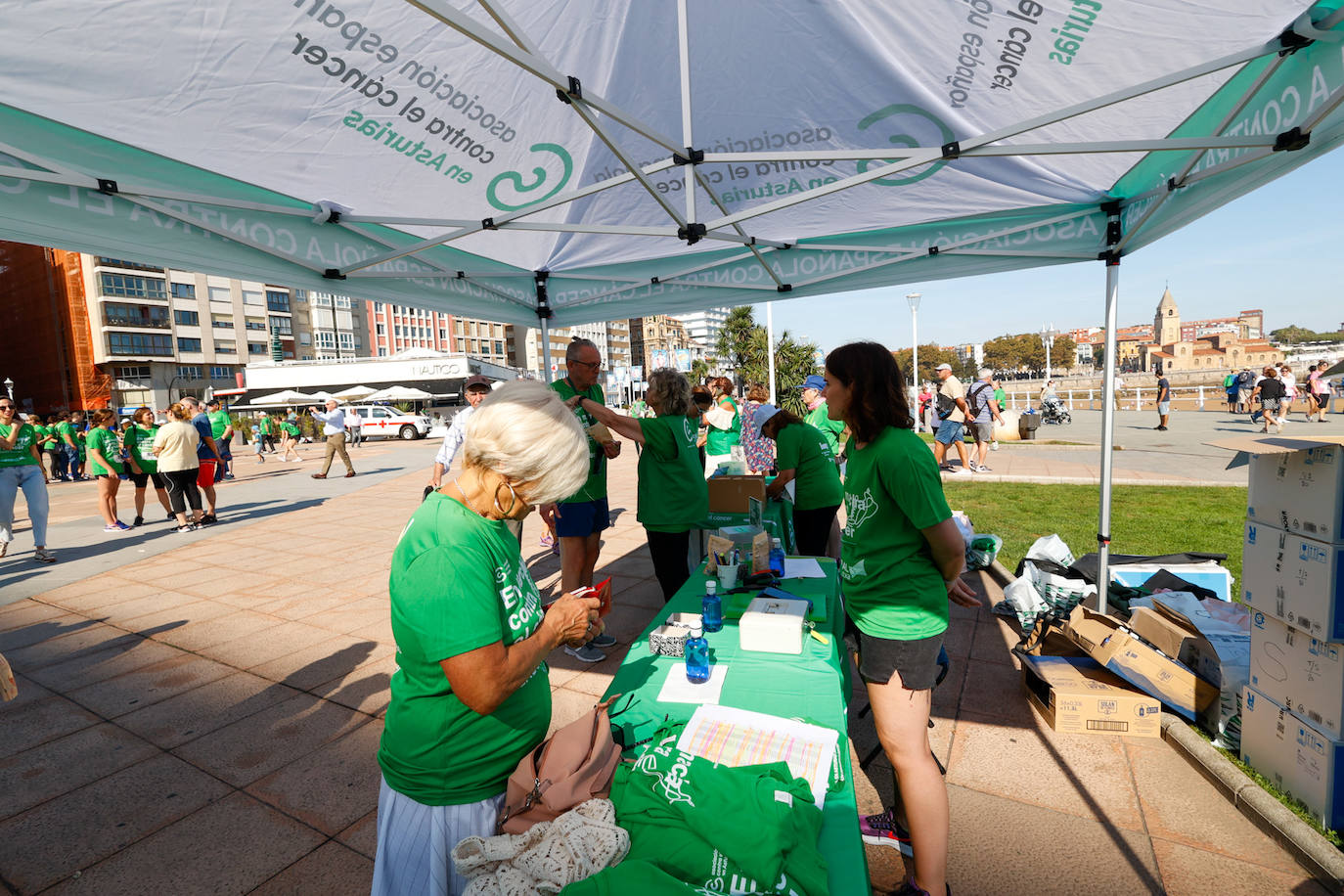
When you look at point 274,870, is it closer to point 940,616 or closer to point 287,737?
point 287,737

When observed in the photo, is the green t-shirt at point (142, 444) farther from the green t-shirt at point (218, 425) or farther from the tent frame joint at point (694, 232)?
the tent frame joint at point (694, 232)

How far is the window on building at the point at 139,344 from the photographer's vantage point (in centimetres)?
5212

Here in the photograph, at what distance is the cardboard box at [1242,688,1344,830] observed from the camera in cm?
238

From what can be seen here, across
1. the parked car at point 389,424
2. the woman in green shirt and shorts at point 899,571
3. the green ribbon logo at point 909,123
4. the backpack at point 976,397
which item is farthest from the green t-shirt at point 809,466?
the parked car at point 389,424

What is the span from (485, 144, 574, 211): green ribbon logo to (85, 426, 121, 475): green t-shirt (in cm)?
880

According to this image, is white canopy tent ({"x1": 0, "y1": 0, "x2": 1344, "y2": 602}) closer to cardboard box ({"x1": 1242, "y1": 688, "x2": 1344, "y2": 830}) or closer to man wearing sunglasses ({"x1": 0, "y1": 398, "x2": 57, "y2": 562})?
cardboard box ({"x1": 1242, "y1": 688, "x2": 1344, "y2": 830})

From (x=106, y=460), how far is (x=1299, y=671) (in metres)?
Result: 12.8

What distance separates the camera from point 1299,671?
8.34ft

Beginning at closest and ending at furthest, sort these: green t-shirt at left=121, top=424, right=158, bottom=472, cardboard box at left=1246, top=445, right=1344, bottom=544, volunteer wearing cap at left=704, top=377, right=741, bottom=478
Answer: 1. cardboard box at left=1246, top=445, right=1344, bottom=544
2. green t-shirt at left=121, top=424, right=158, bottom=472
3. volunteer wearing cap at left=704, top=377, right=741, bottom=478

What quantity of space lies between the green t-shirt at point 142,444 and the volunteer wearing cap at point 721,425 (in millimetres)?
8542

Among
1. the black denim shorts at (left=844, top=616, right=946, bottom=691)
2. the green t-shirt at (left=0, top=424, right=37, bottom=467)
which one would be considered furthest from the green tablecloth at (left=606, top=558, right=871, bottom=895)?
the green t-shirt at (left=0, top=424, right=37, bottom=467)

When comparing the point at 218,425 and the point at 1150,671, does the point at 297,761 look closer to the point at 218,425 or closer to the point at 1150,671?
the point at 1150,671

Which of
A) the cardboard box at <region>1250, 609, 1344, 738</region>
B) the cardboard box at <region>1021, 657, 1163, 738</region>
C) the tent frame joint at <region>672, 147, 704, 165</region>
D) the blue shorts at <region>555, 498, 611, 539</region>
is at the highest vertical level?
the tent frame joint at <region>672, 147, 704, 165</region>

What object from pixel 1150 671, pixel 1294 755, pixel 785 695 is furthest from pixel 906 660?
pixel 1150 671
